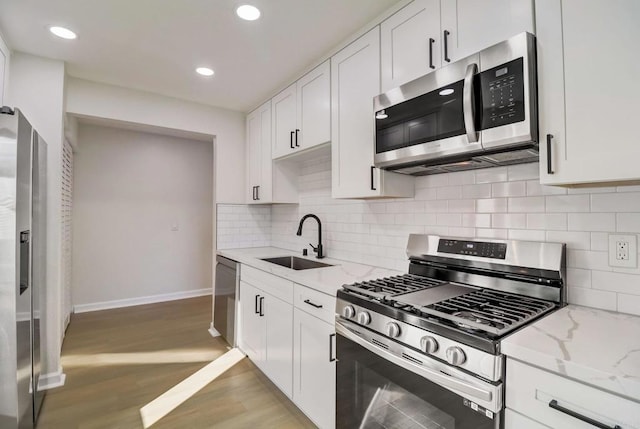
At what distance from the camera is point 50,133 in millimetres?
2498

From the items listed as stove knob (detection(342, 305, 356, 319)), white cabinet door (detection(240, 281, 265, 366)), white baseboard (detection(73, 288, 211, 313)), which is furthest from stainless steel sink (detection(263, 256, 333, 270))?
white baseboard (detection(73, 288, 211, 313))

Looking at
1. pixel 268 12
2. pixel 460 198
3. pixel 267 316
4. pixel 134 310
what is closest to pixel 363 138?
pixel 460 198

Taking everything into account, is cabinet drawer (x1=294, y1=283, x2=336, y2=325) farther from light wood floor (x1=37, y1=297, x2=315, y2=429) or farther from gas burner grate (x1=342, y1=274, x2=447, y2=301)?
light wood floor (x1=37, y1=297, x2=315, y2=429)

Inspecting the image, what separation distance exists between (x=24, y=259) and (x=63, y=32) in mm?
1518

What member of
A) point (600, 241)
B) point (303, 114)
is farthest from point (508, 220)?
point (303, 114)

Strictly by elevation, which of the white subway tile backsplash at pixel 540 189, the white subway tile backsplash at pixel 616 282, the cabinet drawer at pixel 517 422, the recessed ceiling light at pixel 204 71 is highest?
the recessed ceiling light at pixel 204 71

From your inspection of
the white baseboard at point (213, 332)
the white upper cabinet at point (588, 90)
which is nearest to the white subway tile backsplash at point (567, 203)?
the white upper cabinet at point (588, 90)

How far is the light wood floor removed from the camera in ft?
6.67

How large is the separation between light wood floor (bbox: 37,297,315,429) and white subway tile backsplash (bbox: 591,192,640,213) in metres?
1.91

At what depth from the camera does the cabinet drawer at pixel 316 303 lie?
5.63ft

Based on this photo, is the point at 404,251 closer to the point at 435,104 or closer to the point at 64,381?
the point at 435,104

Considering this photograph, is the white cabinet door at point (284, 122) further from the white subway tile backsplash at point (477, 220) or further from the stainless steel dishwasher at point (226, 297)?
the white subway tile backsplash at point (477, 220)

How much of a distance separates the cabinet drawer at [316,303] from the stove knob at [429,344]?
0.61 metres

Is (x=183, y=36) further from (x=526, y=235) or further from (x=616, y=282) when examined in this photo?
(x=616, y=282)
